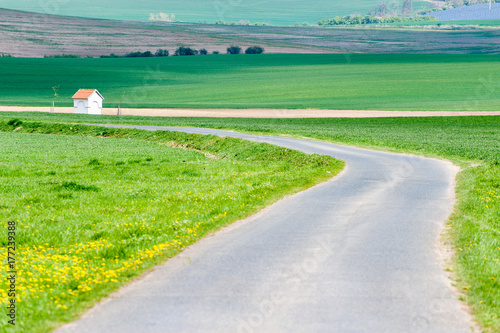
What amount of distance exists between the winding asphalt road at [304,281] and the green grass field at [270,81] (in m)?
79.8

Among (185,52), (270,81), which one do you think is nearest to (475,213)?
(270,81)

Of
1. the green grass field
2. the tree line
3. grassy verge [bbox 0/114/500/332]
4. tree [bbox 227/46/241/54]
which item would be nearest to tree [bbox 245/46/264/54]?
the tree line

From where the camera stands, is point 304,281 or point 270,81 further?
point 270,81

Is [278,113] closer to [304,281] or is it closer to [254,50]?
[304,281]

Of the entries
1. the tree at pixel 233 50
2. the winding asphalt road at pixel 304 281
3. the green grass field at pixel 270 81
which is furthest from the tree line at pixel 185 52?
the winding asphalt road at pixel 304 281

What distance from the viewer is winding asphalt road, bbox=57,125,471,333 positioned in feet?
26.9

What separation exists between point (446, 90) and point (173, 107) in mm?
52225

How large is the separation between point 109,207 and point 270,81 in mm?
122218

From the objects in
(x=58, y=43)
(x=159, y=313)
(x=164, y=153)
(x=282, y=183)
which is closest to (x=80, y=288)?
(x=159, y=313)

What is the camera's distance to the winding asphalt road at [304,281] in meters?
8.20

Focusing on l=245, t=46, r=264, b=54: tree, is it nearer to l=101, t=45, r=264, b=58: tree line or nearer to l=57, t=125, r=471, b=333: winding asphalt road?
l=101, t=45, r=264, b=58: tree line

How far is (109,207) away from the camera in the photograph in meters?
17.5

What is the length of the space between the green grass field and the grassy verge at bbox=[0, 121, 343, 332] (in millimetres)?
67723

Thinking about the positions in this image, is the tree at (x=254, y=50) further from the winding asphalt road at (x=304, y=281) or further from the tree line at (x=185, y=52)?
the winding asphalt road at (x=304, y=281)
